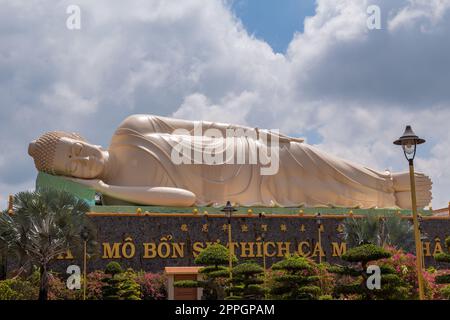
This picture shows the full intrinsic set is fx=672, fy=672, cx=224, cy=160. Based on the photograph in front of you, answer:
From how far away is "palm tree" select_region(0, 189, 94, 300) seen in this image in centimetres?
1354

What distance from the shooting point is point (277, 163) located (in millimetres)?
19531

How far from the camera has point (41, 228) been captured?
13523mm

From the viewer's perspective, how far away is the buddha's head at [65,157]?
717 inches

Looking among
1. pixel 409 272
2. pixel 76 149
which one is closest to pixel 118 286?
pixel 76 149

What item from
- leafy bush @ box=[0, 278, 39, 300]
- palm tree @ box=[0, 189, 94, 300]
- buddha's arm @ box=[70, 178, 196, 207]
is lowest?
leafy bush @ box=[0, 278, 39, 300]

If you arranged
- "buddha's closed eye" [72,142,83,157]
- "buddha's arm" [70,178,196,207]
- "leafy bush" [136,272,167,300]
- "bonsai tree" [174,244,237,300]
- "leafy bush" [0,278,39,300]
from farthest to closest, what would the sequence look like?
"buddha's closed eye" [72,142,83,157] → "buddha's arm" [70,178,196,207] → "leafy bush" [136,272,167,300] → "leafy bush" [0,278,39,300] → "bonsai tree" [174,244,237,300]

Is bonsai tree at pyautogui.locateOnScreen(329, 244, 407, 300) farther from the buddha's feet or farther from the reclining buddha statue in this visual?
the buddha's feet

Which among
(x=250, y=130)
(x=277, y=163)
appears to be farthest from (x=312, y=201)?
(x=250, y=130)

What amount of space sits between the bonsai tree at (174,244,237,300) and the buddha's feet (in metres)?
8.56

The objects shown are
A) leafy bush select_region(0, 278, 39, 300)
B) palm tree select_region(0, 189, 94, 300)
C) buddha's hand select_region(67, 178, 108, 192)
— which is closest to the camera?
leafy bush select_region(0, 278, 39, 300)

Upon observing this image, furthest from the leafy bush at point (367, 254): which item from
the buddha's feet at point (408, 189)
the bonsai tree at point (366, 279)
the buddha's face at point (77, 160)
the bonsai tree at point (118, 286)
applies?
the buddha's face at point (77, 160)

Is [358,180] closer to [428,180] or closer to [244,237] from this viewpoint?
[428,180]

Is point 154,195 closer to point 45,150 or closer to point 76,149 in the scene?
point 76,149

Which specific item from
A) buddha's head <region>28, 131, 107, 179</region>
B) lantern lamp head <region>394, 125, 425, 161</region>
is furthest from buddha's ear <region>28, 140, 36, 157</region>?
lantern lamp head <region>394, 125, 425, 161</region>
